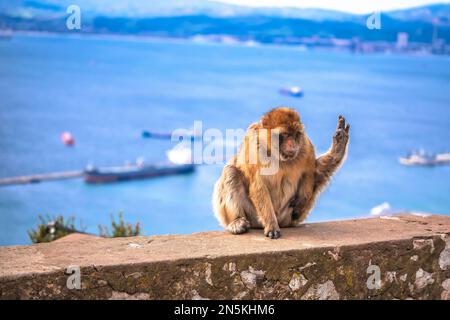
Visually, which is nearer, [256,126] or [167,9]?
[256,126]

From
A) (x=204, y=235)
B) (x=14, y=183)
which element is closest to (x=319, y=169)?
(x=204, y=235)

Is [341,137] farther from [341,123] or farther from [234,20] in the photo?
[234,20]

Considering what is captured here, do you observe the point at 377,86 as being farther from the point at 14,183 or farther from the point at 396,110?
the point at 14,183

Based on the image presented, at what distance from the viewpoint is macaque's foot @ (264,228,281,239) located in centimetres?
419

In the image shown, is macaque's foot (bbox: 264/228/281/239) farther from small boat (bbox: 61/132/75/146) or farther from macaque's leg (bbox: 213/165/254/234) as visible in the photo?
small boat (bbox: 61/132/75/146)

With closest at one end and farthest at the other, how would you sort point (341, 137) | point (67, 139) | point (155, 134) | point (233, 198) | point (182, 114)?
point (233, 198), point (341, 137), point (67, 139), point (155, 134), point (182, 114)

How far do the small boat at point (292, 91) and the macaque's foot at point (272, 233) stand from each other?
47.5m

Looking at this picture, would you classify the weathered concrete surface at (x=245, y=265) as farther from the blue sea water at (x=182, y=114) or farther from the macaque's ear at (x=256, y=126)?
the blue sea water at (x=182, y=114)

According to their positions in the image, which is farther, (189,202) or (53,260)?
(189,202)

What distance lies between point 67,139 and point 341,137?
171ft

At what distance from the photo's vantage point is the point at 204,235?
4.23m

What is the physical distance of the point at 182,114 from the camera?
58.4 meters

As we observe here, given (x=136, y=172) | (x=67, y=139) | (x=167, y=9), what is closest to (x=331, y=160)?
(x=167, y=9)

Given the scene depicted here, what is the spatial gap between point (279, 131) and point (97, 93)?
66495 mm
